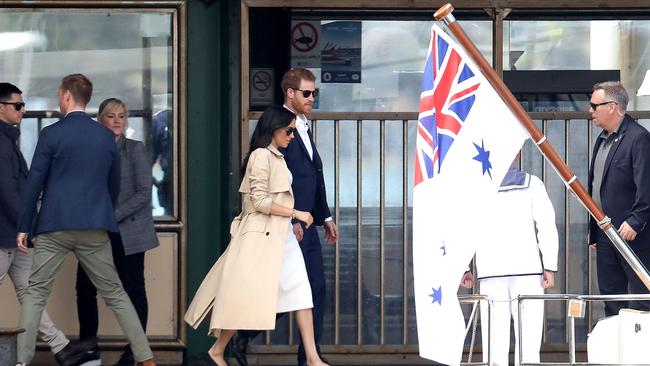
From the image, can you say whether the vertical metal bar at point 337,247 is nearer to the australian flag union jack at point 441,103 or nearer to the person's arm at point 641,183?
the person's arm at point 641,183

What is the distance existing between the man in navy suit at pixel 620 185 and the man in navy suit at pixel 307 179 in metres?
1.68

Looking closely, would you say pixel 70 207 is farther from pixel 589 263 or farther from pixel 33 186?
pixel 589 263

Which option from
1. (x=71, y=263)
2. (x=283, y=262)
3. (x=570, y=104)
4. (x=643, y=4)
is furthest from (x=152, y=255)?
(x=643, y=4)

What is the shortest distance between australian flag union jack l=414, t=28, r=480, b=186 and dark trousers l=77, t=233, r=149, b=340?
3301mm

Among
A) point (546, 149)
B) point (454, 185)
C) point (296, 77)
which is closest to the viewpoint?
point (546, 149)

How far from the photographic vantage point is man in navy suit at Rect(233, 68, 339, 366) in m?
9.04

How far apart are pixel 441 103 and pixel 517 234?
6.27 ft

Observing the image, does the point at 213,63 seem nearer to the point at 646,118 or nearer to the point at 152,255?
the point at 152,255

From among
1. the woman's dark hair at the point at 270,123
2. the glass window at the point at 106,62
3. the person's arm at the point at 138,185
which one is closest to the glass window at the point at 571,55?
the woman's dark hair at the point at 270,123

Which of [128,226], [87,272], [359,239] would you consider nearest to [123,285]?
[128,226]

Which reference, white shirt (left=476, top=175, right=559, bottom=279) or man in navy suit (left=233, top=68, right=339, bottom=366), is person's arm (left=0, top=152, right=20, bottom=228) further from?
white shirt (left=476, top=175, right=559, bottom=279)

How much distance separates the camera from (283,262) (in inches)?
349

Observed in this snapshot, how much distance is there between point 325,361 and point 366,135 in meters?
1.54

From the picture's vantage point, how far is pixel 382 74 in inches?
391
